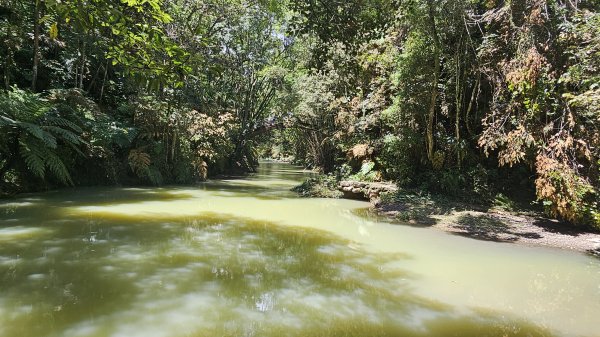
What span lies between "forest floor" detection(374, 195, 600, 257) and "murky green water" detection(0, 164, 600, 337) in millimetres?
686

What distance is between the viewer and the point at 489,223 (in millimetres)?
8359

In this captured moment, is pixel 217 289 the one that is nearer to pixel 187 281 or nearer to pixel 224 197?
pixel 187 281

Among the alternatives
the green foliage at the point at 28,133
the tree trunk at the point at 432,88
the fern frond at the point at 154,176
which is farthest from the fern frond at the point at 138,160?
the tree trunk at the point at 432,88

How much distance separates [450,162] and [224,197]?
7.21 metres

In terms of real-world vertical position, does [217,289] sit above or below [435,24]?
below

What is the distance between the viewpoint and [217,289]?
157 inches

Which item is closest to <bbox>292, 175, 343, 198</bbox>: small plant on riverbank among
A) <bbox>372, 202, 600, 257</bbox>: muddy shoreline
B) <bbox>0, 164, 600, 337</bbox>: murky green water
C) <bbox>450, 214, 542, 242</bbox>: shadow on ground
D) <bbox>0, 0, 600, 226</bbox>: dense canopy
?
<bbox>0, 0, 600, 226</bbox>: dense canopy

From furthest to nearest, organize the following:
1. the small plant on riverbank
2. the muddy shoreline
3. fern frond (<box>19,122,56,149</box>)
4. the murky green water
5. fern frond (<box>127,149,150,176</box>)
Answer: fern frond (<box>127,149,150,176</box>)
the small plant on riverbank
fern frond (<box>19,122,56,149</box>)
the muddy shoreline
the murky green water

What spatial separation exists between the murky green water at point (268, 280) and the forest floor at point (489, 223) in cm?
69

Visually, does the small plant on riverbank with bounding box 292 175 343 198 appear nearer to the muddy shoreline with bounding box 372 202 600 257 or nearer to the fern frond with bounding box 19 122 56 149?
the muddy shoreline with bounding box 372 202 600 257

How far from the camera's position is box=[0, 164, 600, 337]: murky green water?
3.25m

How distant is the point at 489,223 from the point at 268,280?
6.06 metres

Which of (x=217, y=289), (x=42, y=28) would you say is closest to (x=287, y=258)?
(x=217, y=289)

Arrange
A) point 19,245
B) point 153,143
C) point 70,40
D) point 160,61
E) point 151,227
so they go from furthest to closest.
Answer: point 153,143, point 70,40, point 151,227, point 19,245, point 160,61
